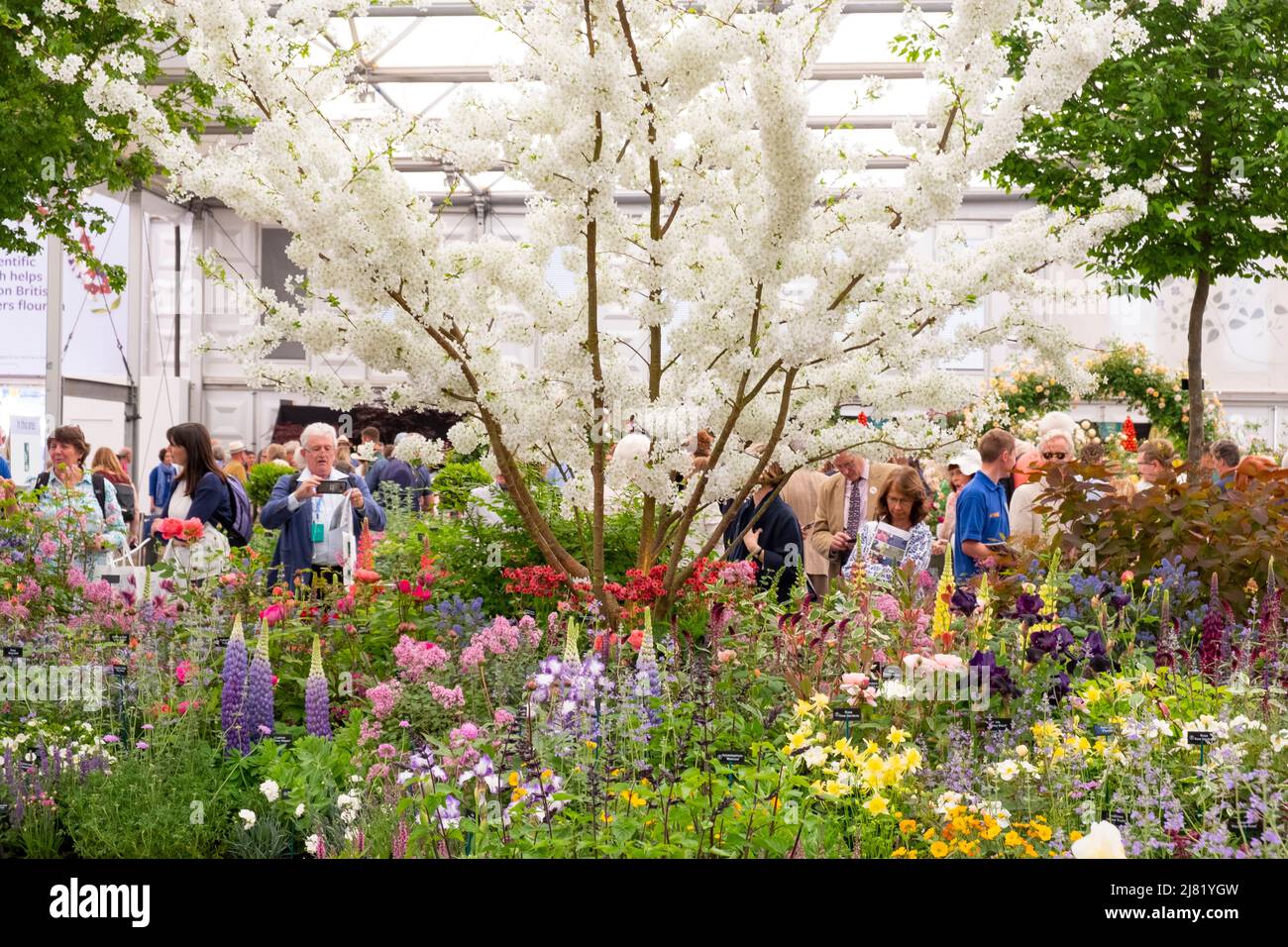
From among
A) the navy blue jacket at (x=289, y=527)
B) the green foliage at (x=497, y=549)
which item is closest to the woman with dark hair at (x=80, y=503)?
the navy blue jacket at (x=289, y=527)

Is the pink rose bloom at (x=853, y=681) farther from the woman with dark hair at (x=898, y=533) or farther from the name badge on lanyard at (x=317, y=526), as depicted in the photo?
the name badge on lanyard at (x=317, y=526)

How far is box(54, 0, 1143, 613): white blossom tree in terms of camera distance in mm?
3594

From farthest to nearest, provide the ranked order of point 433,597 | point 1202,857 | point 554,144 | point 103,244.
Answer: point 103,244, point 433,597, point 554,144, point 1202,857

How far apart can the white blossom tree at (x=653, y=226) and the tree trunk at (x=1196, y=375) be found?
5.02 meters

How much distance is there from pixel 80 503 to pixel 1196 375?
7.30 m

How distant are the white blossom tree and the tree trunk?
16.5 ft

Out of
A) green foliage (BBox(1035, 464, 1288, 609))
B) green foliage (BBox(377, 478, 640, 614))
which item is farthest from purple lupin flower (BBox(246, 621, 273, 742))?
green foliage (BBox(1035, 464, 1288, 609))

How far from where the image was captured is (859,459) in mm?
7195

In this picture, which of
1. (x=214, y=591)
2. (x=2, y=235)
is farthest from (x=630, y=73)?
(x=2, y=235)

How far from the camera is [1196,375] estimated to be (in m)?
9.20

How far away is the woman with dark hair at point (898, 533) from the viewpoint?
5449mm

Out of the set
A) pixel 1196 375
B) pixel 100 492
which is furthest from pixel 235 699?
pixel 1196 375

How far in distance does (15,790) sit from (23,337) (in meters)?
15.5

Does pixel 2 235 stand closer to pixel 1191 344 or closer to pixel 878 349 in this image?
pixel 878 349
